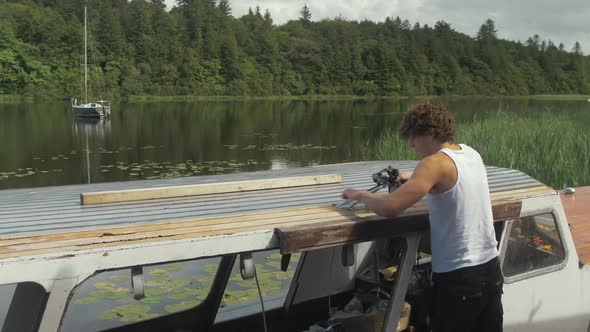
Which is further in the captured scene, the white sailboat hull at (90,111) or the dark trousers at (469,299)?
the white sailboat hull at (90,111)

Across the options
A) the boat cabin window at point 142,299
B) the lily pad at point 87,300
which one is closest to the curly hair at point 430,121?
the boat cabin window at point 142,299

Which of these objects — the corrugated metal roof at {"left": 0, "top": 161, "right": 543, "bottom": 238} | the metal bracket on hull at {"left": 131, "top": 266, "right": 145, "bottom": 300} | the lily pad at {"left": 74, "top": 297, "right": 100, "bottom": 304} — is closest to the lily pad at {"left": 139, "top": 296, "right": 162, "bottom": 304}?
the lily pad at {"left": 74, "top": 297, "right": 100, "bottom": 304}

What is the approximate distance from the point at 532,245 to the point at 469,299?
122 centimetres

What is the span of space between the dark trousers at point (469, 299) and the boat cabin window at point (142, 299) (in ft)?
6.97

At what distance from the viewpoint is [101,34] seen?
90375 millimetres

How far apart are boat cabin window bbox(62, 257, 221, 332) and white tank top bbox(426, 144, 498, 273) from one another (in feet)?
7.32

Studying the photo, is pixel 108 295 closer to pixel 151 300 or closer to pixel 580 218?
pixel 151 300

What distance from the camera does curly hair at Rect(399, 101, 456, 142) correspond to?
325 cm

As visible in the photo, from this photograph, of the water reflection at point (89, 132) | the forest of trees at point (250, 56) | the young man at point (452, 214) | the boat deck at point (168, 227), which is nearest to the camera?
the boat deck at point (168, 227)

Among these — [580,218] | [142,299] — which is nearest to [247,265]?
[142,299]

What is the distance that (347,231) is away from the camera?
10.3 ft

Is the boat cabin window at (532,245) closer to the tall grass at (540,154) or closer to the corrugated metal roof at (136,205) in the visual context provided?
the corrugated metal roof at (136,205)

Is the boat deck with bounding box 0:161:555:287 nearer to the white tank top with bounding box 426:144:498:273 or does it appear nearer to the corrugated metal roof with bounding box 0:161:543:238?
the corrugated metal roof with bounding box 0:161:543:238

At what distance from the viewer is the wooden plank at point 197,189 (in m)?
3.61
